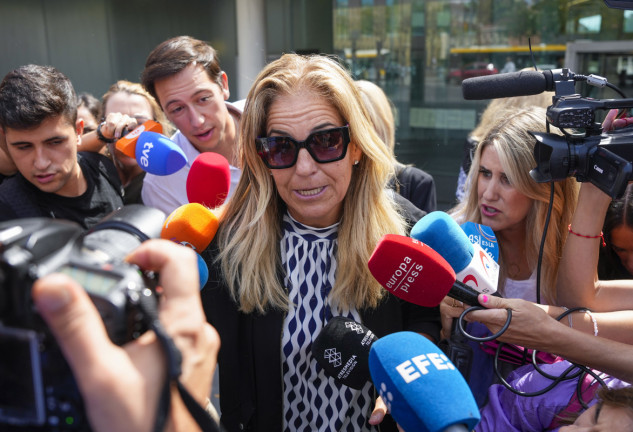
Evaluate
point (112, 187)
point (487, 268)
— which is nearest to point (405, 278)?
point (487, 268)

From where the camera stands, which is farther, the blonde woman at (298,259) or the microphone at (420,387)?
the blonde woman at (298,259)

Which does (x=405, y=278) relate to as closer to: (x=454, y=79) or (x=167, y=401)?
(x=167, y=401)

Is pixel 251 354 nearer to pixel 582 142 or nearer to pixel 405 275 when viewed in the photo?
pixel 405 275

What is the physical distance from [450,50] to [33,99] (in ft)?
20.3

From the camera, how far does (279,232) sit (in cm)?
178

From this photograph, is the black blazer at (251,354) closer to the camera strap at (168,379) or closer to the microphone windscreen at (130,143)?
the camera strap at (168,379)

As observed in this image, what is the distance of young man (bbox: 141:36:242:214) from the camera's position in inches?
104

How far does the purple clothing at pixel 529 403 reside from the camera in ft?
4.79

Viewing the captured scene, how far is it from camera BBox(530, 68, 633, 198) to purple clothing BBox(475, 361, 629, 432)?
1.93 ft

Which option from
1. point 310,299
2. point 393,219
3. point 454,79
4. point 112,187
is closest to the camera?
point 310,299

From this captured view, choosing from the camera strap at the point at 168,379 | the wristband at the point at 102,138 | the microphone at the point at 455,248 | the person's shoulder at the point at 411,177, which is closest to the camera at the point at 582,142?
the microphone at the point at 455,248

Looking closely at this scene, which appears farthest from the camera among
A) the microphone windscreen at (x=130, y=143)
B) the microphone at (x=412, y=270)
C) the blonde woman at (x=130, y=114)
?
the blonde woman at (x=130, y=114)

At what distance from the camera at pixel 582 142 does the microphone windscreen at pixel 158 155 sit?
4.92 feet

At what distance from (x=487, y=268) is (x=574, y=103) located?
54 centimetres
